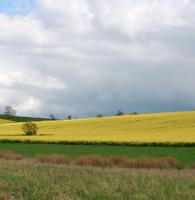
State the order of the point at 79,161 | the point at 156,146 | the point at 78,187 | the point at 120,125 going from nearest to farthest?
the point at 78,187 < the point at 79,161 < the point at 156,146 < the point at 120,125

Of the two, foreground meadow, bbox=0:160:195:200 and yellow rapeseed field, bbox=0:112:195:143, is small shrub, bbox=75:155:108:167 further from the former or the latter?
yellow rapeseed field, bbox=0:112:195:143

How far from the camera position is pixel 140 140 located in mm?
44312

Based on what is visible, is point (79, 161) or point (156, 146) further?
point (156, 146)

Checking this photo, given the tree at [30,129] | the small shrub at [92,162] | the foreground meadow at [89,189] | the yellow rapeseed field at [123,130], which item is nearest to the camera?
the foreground meadow at [89,189]

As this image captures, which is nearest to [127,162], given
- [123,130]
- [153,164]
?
[153,164]

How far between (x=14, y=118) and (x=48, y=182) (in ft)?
461

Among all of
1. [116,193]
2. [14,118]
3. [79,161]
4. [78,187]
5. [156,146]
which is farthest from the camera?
[14,118]

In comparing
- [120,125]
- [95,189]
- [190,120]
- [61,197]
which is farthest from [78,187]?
[120,125]

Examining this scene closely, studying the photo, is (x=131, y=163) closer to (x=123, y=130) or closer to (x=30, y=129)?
(x=123, y=130)

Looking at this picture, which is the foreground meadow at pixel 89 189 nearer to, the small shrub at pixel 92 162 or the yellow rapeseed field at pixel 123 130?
the small shrub at pixel 92 162

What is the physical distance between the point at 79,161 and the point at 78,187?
45.3 feet

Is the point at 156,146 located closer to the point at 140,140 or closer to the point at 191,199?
the point at 140,140

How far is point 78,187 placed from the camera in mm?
11258

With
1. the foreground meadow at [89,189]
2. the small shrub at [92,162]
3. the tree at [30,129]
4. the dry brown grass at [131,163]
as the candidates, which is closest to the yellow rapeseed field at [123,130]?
the tree at [30,129]
